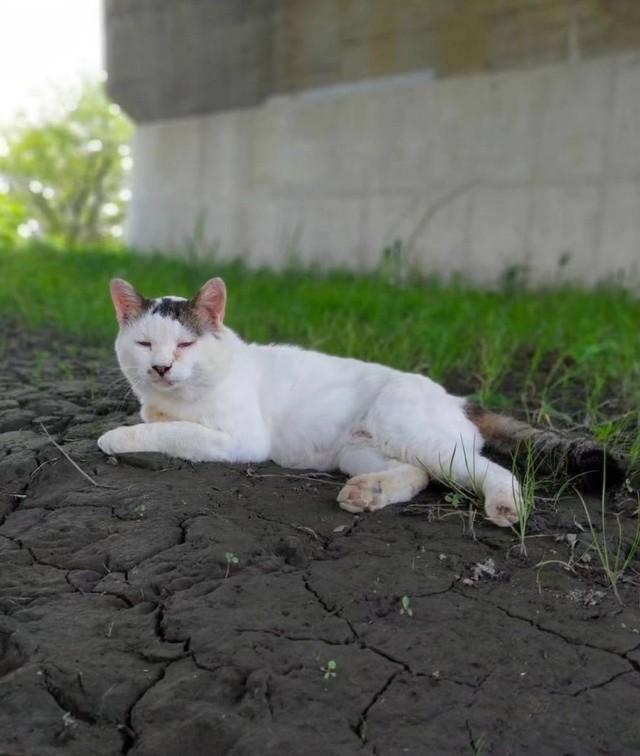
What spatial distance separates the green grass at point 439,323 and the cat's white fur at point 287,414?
873 mm

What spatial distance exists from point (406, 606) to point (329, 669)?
1.09ft

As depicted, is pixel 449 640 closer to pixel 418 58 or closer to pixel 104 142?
pixel 418 58

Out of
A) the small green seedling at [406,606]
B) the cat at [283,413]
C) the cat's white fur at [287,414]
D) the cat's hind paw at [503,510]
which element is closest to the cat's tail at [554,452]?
the cat at [283,413]

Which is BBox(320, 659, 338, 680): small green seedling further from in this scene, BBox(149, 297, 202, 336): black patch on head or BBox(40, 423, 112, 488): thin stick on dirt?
BBox(149, 297, 202, 336): black patch on head

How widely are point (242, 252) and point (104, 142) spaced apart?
12.4 metres

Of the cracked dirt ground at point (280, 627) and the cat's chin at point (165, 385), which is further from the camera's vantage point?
the cat's chin at point (165, 385)

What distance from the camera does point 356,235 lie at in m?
9.84

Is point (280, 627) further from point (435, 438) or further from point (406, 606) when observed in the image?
point (435, 438)

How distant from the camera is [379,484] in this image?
300 cm

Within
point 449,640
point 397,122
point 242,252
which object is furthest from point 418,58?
point 449,640

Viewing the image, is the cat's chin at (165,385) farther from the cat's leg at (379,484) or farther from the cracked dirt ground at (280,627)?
the cat's leg at (379,484)

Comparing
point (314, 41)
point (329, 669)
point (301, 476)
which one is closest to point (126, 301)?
point (301, 476)

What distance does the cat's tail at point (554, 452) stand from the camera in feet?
10.3

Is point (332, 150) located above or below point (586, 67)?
below
